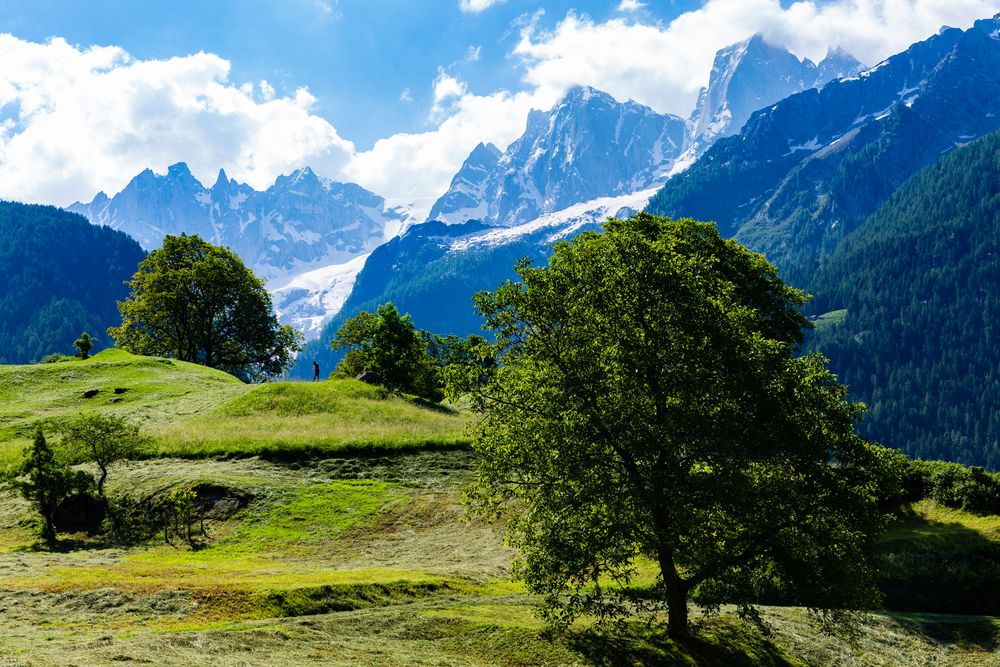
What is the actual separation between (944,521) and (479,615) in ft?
107

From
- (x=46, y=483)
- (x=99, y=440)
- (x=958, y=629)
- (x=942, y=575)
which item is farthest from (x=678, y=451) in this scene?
(x=99, y=440)

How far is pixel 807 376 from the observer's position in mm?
24031

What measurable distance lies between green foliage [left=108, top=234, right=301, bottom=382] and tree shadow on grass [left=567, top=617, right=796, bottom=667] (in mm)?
92976

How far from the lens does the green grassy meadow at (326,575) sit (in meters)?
21.6

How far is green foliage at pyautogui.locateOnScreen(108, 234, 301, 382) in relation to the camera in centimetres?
10394

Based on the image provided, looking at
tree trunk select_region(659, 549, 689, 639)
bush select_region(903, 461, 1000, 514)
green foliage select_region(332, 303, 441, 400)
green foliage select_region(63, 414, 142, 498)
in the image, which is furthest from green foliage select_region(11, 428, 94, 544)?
bush select_region(903, 461, 1000, 514)

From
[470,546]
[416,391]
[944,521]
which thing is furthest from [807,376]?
[416,391]

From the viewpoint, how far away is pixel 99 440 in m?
42.8

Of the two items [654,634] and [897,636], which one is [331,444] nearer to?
[654,634]

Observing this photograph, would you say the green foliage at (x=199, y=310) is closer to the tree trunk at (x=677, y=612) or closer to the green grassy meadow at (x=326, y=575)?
the green grassy meadow at (x=326, y=575)

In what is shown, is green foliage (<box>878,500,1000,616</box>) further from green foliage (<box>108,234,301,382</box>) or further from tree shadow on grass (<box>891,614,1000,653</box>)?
green foliage (<box>108,234,301,382</box>)

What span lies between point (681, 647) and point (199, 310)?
98.3 metres

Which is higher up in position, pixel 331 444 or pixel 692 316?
pixel 692 316

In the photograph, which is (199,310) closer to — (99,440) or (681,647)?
(99,440)
